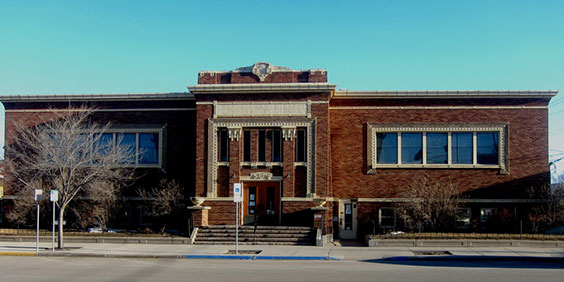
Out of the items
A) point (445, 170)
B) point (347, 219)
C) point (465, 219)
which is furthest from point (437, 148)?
point (347, 219)

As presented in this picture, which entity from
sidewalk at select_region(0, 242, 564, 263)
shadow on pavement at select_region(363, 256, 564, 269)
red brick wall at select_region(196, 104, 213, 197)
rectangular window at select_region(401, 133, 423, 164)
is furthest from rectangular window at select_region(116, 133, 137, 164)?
shadow on pavement at select_region(363, 256, 564, 269)

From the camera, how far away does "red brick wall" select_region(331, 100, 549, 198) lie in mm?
28562

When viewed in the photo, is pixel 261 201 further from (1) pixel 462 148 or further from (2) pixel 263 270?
(2) pixel 263 270

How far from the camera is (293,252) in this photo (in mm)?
22141

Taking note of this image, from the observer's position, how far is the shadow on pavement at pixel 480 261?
1858 centimetres

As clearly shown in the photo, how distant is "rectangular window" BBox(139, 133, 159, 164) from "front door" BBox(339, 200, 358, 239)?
978cm

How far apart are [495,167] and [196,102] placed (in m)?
14.8

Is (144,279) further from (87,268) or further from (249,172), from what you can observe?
(249,172)

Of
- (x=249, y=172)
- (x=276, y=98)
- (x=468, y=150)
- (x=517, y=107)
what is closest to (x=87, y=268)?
(x=249, y=172)

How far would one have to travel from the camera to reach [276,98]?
2789cm

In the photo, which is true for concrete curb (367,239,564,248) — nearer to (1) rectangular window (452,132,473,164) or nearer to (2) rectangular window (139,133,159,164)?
(1) rectangular window (452,132,473,164)

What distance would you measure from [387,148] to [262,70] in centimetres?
730

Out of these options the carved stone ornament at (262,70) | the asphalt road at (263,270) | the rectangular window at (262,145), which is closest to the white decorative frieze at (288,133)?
the rectangular window at (262,145)

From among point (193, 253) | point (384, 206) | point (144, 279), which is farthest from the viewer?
point (384, 206)
